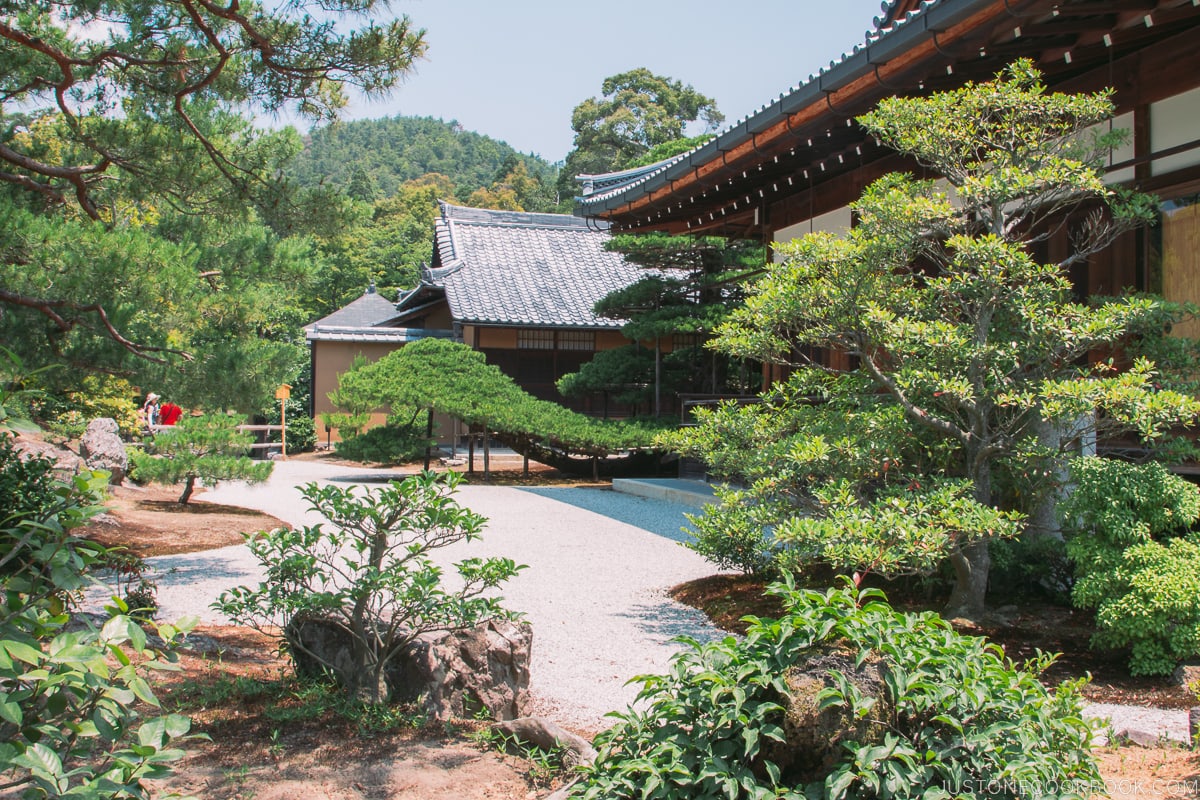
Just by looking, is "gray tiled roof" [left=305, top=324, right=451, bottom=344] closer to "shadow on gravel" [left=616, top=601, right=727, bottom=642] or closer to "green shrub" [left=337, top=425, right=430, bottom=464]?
"green shrub" [left=337, top=425, right=430, bottom=464]

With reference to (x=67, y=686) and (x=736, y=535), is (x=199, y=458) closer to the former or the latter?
(x=736, y=535)

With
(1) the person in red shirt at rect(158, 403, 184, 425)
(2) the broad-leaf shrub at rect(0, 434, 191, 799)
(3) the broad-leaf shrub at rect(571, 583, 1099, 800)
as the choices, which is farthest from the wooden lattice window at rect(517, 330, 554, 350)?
(2) the broad-leaf shrub at rect(0, 434, 191, 799)

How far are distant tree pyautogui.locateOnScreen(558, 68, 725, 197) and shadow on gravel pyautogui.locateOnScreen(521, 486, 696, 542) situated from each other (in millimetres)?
26398

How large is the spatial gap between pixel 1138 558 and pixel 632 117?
3650 centimetres

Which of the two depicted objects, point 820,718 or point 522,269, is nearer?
point 820,718

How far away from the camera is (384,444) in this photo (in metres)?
14.2

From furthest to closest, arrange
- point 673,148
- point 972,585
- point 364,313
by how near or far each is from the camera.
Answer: point 364,313 < point 673,148 < point 972,585

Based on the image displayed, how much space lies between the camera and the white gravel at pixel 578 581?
4.37m

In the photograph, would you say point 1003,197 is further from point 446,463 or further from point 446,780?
point 446,463

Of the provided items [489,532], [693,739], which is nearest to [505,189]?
[489,532]

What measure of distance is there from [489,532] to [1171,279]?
6194 mm

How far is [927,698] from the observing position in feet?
6.83

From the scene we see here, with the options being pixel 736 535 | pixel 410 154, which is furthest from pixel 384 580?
pixel 410 154

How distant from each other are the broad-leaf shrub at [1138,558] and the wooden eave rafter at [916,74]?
254cm
